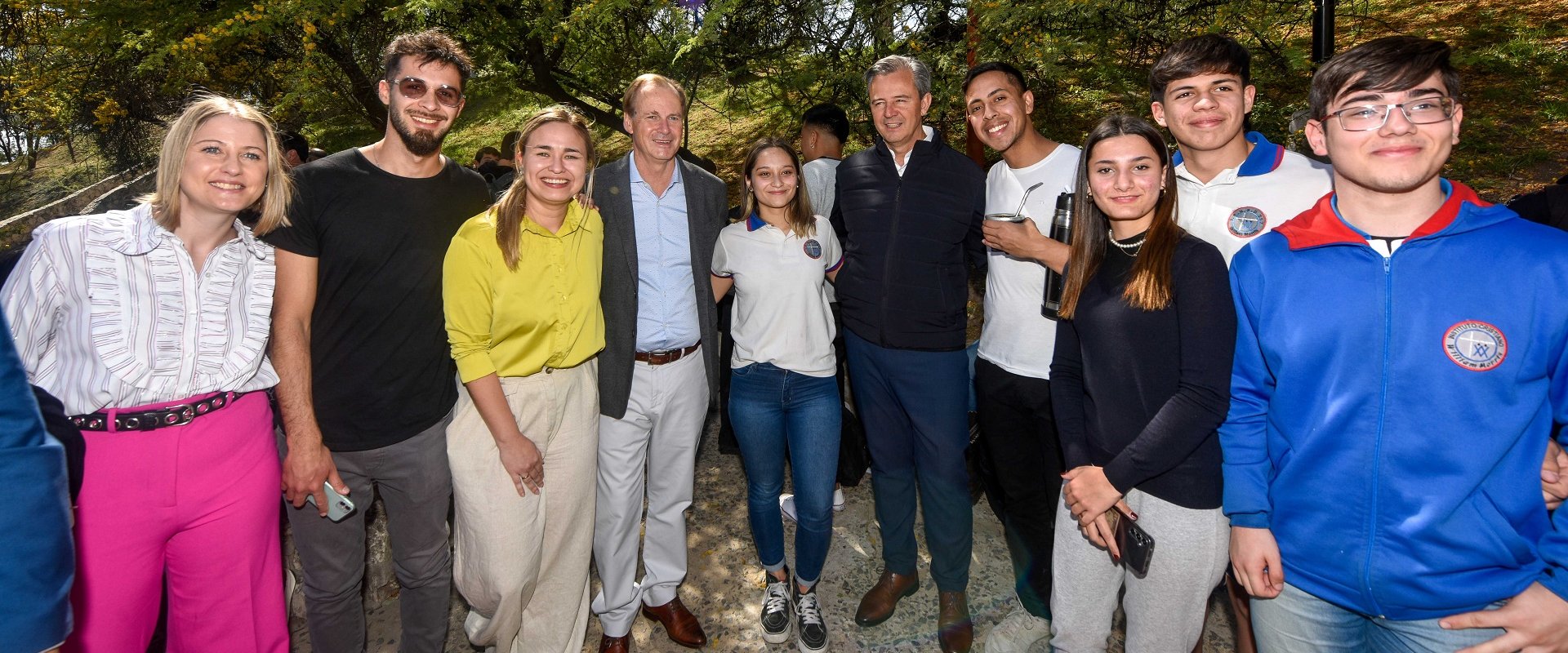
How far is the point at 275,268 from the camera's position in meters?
2.63

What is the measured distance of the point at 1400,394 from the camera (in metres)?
1.78

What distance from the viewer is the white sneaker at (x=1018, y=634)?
3258 millimetres

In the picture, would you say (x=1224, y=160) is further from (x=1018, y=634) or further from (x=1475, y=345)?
(x=1018, y=634)

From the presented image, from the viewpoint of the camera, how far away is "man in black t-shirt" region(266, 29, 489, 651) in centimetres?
272

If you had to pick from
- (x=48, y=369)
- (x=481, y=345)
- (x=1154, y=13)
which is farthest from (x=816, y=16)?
(x=48, y=369)

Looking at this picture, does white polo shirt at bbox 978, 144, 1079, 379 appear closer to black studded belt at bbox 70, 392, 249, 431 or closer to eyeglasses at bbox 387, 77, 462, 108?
eyeglasses at bbox 387, 77, 462, 108

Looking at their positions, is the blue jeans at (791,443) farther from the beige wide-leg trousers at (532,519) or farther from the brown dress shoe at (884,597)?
the beige wide-leg trousers at (532,519)

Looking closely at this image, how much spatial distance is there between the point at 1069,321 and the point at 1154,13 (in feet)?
14.9

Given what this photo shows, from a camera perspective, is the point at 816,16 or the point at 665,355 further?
the point at 816,16

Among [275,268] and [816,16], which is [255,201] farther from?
[816,16]

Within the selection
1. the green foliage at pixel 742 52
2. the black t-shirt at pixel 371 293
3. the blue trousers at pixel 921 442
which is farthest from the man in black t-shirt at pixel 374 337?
the green foliage at pixel 742 52

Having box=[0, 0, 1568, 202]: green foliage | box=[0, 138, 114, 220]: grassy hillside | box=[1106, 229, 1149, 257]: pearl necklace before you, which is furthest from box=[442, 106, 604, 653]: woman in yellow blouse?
box=[0, 138, 114, 220]: grassy hillside

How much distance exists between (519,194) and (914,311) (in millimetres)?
1624

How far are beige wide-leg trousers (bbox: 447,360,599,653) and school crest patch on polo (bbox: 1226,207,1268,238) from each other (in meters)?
2.41
